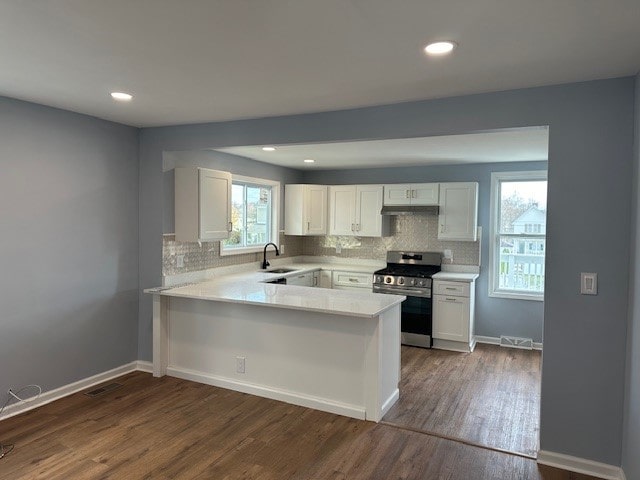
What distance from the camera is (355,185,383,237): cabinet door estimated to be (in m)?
6.11

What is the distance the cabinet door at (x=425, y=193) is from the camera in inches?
225

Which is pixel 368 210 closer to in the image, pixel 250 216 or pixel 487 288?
pixel 250 216

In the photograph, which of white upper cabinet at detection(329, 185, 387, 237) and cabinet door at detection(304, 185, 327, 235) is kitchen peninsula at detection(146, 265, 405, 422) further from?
white upper cabinet at detection(329, 185, 387, 237)

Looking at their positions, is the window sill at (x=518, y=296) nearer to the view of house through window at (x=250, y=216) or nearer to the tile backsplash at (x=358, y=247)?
the tile backsplash at (x=358, y=247)

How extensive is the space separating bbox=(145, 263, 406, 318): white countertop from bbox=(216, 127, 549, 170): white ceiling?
1297 millimetres

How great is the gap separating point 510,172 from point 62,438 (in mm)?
5329

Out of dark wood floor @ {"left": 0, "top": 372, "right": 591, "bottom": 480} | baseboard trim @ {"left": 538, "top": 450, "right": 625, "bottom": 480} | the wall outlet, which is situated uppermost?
the wall outlet

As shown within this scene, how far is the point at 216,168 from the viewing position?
5004 mm

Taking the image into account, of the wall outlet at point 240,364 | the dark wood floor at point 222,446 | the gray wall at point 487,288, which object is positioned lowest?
the dark wood floor at point 222,446

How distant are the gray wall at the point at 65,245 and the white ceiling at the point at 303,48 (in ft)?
1.59

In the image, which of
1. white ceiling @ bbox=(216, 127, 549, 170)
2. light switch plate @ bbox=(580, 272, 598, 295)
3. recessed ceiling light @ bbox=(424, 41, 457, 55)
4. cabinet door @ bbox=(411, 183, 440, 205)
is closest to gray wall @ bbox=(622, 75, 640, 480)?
light switch plate @ bbox=(580, 272, 598, 295)

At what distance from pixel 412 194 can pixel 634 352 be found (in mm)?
3695

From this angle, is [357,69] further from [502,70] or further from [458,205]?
[458,205]

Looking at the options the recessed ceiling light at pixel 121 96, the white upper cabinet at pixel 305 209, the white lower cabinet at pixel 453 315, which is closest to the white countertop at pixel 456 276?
the white lower cabinet at pixel 453 315
